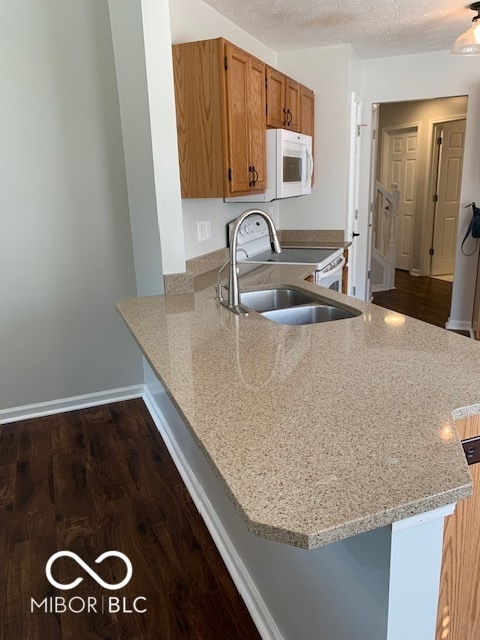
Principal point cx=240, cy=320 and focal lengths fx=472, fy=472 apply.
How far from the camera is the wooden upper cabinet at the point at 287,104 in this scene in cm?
304

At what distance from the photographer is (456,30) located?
3.46m

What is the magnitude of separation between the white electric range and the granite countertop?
148cm

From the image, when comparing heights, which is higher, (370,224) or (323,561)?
(370,224)

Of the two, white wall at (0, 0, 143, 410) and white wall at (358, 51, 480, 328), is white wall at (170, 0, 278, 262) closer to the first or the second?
white wall at (0, 0, 143, 410)

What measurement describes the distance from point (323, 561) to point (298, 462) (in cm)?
40

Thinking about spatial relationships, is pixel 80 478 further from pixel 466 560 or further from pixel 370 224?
pixel 370 224

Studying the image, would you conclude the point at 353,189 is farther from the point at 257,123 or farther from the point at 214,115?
the point at 214,115

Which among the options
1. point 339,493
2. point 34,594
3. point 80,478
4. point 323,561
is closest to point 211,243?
point 80,478

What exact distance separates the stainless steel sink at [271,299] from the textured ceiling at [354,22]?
1.76 metres

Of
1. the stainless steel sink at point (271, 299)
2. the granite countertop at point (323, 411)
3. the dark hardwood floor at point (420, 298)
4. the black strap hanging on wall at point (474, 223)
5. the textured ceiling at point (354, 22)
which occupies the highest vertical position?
the textured ceiling at point (354, 22)

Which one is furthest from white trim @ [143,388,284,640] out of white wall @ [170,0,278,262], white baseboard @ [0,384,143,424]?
white wall @ [170,0,278,262]

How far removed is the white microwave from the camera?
3010mm

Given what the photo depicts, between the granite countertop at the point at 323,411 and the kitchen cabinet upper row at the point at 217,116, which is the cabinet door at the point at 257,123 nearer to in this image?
the kitchen cabinet upper row at the point at 217,116

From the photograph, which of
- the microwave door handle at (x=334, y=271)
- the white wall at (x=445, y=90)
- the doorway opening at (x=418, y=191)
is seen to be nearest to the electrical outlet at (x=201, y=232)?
the microwave door handle at (x=334, y=271)
